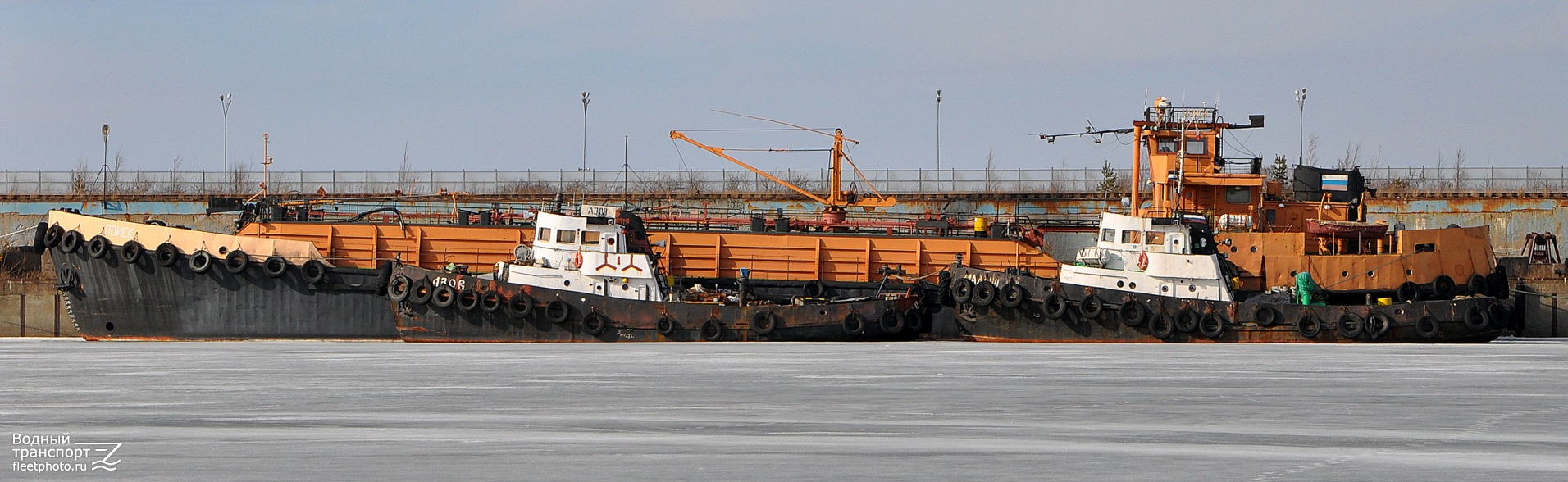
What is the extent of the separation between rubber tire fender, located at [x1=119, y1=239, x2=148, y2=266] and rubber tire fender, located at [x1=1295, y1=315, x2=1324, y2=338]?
23.0 metres

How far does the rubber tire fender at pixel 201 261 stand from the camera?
28.3m

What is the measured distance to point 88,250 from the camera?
94.2 feet

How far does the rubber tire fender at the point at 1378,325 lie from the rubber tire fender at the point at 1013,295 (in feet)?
20.9

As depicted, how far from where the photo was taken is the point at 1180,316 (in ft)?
87.4

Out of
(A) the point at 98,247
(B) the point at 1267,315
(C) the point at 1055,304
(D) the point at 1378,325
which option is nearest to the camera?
(D) the point at 1378,325

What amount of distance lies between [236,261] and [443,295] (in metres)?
4.56

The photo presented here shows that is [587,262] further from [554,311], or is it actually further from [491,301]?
[491,301]

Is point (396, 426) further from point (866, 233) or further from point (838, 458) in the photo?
point (866, 233)

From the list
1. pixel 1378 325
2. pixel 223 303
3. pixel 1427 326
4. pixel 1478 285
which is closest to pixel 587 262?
pixel 223 303

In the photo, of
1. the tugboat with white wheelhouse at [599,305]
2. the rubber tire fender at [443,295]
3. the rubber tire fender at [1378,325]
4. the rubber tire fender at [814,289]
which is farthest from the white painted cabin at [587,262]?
the rubber tire fender at [1378,325]

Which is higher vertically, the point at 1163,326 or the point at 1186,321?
the point at 1186,321

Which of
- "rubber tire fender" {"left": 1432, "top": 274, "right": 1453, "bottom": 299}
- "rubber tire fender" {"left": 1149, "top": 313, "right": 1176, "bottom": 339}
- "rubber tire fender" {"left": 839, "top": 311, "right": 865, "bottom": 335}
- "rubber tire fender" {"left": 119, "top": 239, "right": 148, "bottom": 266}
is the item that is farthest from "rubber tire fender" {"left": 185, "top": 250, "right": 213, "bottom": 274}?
"rubber tire fender" {"left": 1432, "top": 274, "right": 1453, "bottom": 299}

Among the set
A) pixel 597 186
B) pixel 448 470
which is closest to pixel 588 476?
pixel 448 470

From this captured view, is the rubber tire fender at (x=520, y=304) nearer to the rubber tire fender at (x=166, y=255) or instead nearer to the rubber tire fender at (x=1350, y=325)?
the rubber tire fender at (x=166, y=255)
